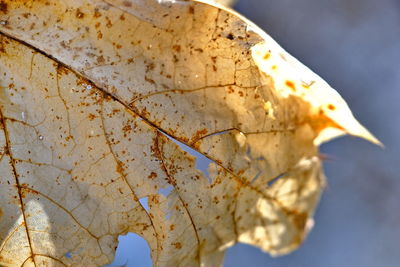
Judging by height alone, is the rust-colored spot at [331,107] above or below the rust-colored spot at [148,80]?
below

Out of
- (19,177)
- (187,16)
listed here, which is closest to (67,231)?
(19,177)

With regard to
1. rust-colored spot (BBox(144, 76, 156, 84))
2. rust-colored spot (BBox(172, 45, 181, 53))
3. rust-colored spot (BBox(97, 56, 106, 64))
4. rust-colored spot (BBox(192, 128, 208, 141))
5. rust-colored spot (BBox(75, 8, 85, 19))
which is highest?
rust-colored spot (BBox(75, 8, 85, 19))

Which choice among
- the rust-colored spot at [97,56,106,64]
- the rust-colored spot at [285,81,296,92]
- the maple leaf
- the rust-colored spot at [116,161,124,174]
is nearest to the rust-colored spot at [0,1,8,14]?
the maple leaf

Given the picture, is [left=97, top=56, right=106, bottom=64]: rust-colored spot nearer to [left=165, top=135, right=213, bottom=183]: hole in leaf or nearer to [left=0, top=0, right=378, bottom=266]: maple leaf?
[left=0, top=0, right=378, bottom=266]: maple leaf

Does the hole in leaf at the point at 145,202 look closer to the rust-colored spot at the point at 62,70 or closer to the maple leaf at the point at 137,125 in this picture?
the maple leaf at the point at 137,125

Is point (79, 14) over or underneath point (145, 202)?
over

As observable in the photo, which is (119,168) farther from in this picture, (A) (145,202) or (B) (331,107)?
(B) (331,107)

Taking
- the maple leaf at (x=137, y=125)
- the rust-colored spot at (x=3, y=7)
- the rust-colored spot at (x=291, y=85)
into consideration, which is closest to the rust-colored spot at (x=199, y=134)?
the maple leaf at (x=137, y=125)

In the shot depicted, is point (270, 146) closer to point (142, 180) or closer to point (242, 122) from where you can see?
point (242, 122)

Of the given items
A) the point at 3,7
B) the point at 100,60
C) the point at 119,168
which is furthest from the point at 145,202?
the point at 3,7

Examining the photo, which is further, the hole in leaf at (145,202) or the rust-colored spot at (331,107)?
the hole in leaf at (145,202)
